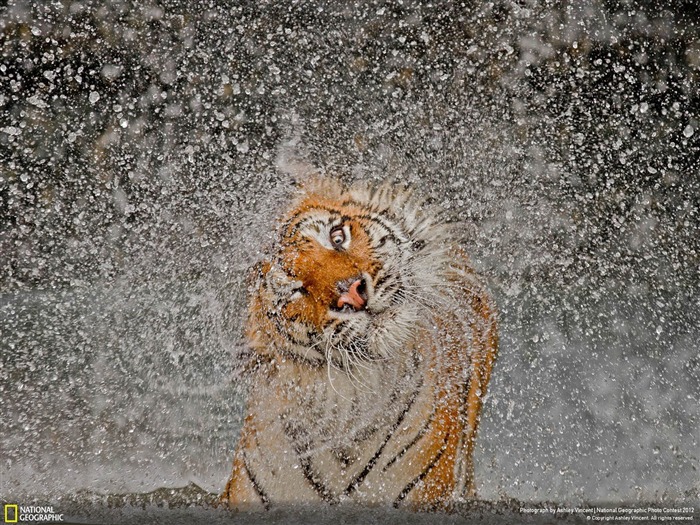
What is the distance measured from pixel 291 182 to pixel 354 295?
384mm

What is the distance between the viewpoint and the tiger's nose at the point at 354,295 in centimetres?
117

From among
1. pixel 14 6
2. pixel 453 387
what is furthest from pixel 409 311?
pixel 14 6

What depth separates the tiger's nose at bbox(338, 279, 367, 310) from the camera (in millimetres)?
1170

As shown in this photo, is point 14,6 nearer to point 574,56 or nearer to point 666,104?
point 574,56

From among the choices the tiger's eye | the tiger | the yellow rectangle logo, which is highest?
the tiger's eye

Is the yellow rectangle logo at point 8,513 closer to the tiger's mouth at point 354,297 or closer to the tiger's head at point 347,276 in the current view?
the tiger's head at point 347,276

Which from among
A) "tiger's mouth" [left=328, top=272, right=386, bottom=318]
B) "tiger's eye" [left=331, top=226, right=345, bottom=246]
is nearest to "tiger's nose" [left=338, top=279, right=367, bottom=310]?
"tiger's mouth" [left=328, top=272, right=386, bottom=318]

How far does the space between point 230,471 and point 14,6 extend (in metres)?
1.12

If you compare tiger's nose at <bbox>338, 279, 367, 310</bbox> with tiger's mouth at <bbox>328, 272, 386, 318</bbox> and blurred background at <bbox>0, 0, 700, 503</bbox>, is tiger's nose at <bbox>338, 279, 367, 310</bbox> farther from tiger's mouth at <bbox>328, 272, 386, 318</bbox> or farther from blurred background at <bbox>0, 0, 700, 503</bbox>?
blurred background at <bbox>0, 0, 700, 503</bbox>

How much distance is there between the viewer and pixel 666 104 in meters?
1.43

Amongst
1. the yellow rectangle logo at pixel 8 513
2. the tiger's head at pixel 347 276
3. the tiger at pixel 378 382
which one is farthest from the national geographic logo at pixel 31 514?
the tiger's head at pixel 347 276

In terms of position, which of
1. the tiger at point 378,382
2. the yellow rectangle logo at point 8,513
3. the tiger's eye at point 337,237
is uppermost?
the tiger's eye at point 337,237

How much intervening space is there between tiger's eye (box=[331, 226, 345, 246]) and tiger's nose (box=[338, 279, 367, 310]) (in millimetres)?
103

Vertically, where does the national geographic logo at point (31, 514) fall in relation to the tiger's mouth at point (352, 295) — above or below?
below
